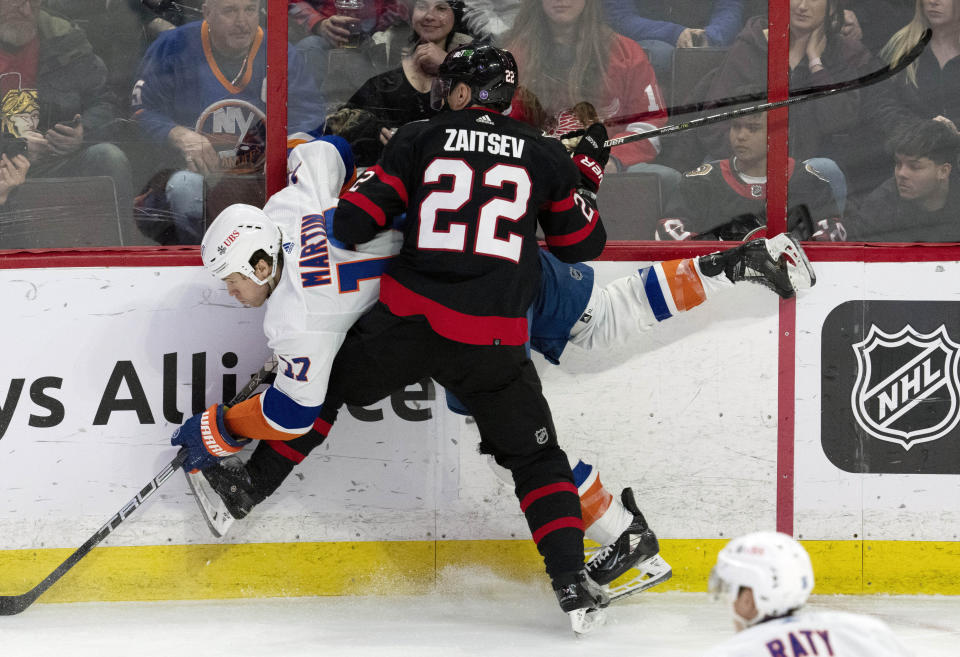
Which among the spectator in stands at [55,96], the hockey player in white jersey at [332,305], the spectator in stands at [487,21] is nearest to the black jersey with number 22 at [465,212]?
the hockey player in white jersey at [332,305]

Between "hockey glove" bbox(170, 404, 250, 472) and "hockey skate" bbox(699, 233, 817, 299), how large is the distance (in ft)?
4.53

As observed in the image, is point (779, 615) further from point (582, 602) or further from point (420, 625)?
point (420, 625)

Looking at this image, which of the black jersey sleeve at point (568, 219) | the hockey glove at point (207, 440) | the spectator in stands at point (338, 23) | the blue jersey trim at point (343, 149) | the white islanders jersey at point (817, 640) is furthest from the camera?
the spectator in stands at point (338, 23)

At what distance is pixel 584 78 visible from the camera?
3.04 meters

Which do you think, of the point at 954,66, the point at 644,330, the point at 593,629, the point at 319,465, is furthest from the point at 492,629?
the point at 954,66

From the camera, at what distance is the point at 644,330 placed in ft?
9.85

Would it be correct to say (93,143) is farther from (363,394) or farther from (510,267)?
(510,267)

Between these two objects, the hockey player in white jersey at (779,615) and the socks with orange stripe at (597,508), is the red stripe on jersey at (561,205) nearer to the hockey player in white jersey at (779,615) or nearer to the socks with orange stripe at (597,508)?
the socks with orange stripe at (597,508)

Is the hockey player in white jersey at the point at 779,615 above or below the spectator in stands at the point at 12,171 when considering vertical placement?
below

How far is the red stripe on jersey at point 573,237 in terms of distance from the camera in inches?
107


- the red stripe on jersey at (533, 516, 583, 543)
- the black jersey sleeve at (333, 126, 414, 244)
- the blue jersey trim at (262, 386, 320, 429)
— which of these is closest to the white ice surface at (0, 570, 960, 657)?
the red stripe on jersey at (533, 516, 583, 543)

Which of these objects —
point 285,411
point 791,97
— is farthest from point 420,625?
point 791,97

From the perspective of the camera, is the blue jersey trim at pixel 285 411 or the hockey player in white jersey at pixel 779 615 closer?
the hockey player in white jersey at pixel 779 615

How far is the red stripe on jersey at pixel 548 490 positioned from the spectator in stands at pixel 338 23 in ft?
4.33
